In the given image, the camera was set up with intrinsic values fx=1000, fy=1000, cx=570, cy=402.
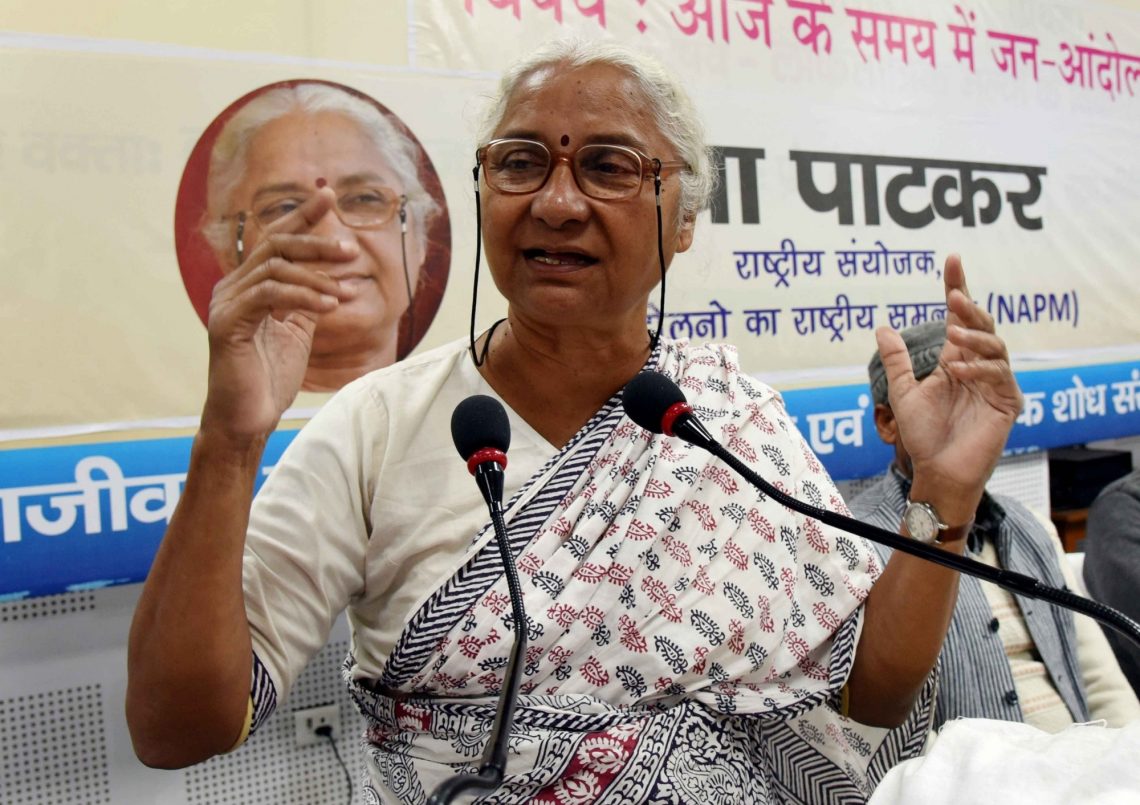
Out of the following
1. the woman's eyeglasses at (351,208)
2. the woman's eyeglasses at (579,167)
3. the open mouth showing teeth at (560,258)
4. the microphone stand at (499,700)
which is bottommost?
the microphone stand at (499,700)

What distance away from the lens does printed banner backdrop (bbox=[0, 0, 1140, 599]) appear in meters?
1.76

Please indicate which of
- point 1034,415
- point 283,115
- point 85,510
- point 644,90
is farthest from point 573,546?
point 1034,415

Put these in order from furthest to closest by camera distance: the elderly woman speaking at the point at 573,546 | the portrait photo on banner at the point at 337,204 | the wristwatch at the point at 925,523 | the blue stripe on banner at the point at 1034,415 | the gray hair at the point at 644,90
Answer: the blue stripe on banner at the point at 1034,415 → the portrait photo on banner at the point at 337,204 → the gray hair at the point at 644,90 → the wristwatch at the point at 925,523 → the elderly woman speaking at the point at 573,546

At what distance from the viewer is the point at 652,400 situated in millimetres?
888

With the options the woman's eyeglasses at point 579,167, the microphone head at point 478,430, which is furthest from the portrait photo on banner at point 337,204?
the microphone head at point 478,430

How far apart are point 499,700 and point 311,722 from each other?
1573mm

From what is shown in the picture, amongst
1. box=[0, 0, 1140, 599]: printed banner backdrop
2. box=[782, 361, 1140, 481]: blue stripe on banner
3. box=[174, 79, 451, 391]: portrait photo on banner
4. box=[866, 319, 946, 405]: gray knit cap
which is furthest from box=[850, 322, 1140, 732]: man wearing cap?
box=[174, 79, 451, 391]: portrait photo on banner

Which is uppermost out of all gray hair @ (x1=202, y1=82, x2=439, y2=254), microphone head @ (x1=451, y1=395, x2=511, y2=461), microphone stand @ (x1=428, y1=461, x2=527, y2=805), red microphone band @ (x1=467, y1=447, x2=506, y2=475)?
gray hair @ (x1=202, y1=82, x2=439, y2=254)

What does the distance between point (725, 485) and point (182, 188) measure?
1232 mm

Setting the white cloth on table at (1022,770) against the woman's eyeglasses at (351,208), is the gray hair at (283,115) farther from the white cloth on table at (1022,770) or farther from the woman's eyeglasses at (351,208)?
the white cloth on table at (1022,770)

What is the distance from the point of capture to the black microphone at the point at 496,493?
0.60 metres

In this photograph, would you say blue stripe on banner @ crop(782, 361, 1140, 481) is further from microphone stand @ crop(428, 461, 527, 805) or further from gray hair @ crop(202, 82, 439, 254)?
microphone stand @ crop(428, 461, 527, 805)

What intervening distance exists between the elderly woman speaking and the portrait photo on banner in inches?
33.4

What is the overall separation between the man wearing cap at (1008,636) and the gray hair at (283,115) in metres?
1.03
